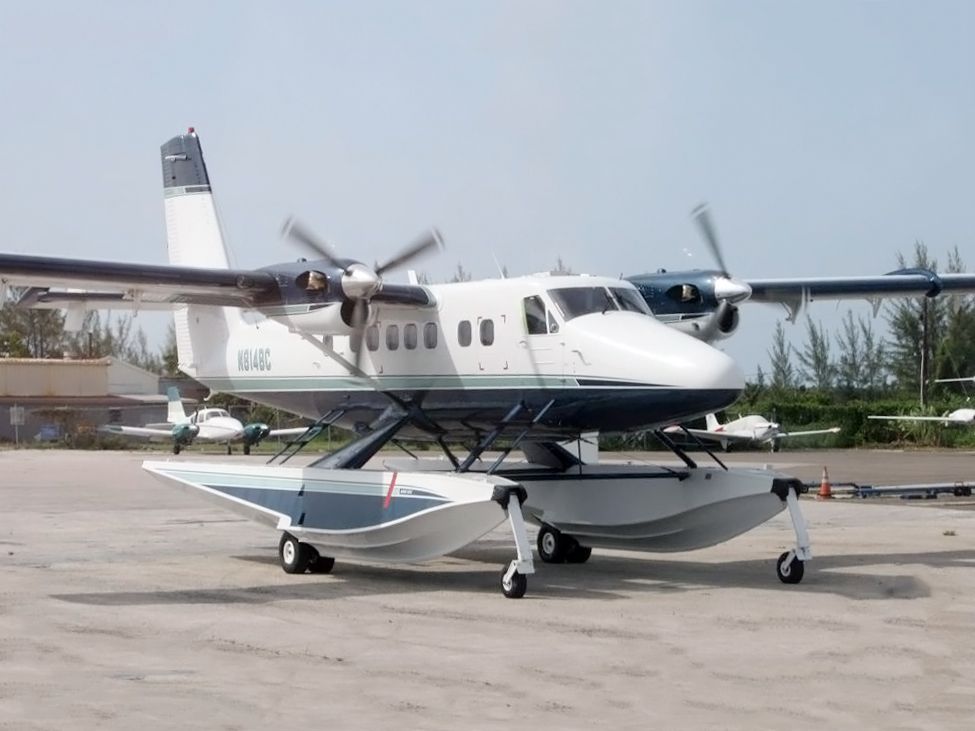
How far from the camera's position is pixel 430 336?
51.6ft

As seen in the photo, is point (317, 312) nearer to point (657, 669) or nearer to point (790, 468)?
point (657, 669)

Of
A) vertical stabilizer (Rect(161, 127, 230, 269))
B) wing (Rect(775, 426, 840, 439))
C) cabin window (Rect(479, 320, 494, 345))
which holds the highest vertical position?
vertical stabilizer (Rect(161, 127, 230, 269))

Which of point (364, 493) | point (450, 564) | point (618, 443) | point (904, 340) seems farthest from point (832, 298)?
point (904, 340)

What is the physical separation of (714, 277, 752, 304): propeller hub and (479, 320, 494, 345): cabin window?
307 centimetres

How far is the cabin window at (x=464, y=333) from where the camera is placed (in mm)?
15375

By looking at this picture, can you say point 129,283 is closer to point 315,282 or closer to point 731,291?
point 315,282

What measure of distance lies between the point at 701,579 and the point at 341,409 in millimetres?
4832

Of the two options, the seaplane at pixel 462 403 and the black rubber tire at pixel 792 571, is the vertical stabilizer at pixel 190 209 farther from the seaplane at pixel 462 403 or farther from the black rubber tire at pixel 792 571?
the black rubber tire at pixel 792 571

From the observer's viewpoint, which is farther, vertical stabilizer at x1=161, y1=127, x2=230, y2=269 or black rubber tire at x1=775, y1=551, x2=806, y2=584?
vertical stabilizer at x1=161, y1=127, x2=230, y2=269

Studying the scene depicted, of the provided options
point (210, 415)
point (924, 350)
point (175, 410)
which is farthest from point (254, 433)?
point (924, 350)

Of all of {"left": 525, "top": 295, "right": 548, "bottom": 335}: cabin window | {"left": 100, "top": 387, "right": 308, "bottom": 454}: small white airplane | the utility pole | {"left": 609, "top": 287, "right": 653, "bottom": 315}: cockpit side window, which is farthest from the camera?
the utility pole

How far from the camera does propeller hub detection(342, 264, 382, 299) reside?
1482 centimetres

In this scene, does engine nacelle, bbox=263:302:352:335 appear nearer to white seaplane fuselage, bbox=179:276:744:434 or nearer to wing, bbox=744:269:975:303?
white seaplane fuselage, bbox=179:276:744:434

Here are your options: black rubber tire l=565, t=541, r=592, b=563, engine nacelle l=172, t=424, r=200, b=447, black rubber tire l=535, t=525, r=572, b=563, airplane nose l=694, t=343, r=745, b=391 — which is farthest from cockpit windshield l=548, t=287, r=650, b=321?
engine nacelle l=172, t=424, r=200, b=447
